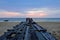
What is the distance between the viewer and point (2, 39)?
6109 millimetres

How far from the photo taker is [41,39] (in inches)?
264

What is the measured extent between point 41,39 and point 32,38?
81 cm

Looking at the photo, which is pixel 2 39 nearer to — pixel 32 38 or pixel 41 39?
pixel 32 38

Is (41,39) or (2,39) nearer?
(2,39)

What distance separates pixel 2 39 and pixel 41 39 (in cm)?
180

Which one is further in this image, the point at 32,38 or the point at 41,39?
the point at 41,39

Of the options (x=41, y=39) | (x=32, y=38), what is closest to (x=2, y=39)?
(x=32, y=38)

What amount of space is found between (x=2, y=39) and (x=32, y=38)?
50.3 inches

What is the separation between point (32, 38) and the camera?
6.02m
